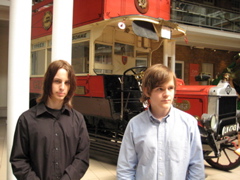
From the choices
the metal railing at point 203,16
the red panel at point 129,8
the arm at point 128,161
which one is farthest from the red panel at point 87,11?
the metal railing at point 203,16

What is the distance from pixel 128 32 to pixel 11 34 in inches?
105

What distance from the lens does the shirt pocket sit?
1479 mm

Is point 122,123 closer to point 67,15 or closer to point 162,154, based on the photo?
point 67,15

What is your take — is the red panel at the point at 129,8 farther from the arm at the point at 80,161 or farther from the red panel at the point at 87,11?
the arm at the point at 80,161

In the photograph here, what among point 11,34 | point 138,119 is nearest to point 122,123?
point 11,34

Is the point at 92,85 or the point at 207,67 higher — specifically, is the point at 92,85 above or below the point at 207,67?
below

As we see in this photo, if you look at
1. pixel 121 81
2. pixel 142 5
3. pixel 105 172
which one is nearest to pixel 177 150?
pixel 121 81

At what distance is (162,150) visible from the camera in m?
1.48

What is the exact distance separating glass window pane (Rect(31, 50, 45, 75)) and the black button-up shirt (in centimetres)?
440

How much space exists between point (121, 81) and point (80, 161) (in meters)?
2.45

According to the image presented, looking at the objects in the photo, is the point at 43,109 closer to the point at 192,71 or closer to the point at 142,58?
the point at 142,58

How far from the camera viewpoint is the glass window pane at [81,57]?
15.5ft

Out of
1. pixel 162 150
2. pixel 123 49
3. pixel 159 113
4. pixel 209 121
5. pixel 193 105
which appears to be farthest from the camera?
pixel 123 49

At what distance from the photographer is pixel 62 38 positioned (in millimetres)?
3055
